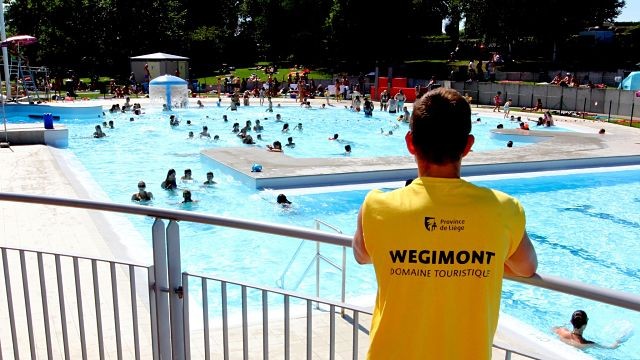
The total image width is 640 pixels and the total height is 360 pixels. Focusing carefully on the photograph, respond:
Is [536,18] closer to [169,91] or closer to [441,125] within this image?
[169,91]

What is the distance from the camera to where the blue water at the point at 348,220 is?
28.2ft

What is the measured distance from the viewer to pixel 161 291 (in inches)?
121

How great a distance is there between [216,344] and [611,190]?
1351cm

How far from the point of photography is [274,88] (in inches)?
1746

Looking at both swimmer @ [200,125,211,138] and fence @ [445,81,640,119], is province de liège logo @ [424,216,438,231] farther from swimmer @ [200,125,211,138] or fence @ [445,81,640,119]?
fence @ [445,81,640,119]

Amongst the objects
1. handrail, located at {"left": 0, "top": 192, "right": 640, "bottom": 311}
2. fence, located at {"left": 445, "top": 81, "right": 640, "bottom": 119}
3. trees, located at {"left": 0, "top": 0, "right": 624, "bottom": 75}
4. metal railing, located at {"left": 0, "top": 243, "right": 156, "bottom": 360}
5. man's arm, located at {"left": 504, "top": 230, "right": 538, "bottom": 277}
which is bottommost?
metal railing, located at {"left": 0, "top": 243, "right": 156, "bottom": 360}

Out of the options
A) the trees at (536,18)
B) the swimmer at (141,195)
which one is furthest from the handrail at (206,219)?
the trees at (536,18)

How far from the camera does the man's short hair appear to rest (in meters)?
1.90

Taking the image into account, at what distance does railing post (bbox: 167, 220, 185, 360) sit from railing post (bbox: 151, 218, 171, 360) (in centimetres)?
3

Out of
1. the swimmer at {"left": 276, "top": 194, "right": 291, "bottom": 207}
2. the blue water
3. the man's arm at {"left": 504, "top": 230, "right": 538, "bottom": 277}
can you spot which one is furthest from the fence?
the man's arm at {"left": 504, "top": 230, "right": 538, "bottom": 277}

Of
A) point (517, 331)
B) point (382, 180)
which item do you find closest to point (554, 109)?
point (382, 180)

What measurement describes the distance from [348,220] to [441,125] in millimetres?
10796

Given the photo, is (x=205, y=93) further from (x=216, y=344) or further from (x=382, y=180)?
(x=216, y=344)

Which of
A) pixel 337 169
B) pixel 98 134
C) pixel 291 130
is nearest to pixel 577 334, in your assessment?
pixel 337 169
